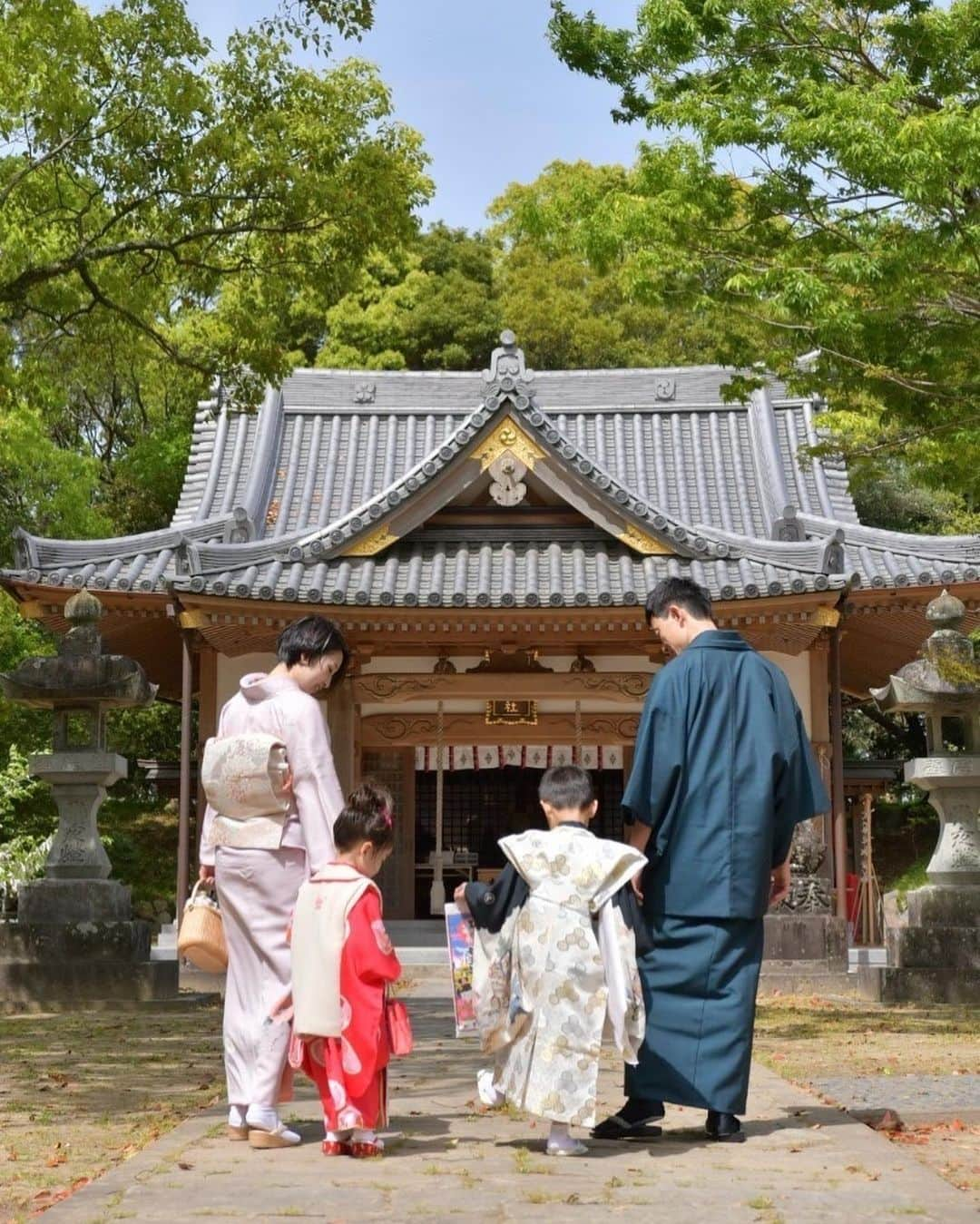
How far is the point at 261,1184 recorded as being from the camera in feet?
13.8

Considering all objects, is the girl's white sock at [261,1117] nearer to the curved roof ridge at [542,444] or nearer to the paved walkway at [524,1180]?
the paved walkway at [524,1180]

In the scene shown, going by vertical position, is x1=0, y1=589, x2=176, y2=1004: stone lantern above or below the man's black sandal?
above

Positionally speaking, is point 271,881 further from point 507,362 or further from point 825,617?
point 507,362

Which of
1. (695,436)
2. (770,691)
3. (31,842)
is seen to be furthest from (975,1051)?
(31,842)

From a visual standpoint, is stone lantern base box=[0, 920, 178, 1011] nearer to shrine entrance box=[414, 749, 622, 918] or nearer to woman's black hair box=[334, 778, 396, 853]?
woman's black hair box=[334, 778, 396, 853]

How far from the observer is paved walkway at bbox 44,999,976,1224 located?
3.83 metres

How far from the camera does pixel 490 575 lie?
15.1 meters

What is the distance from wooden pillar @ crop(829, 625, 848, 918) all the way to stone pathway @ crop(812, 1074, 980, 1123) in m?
7.37

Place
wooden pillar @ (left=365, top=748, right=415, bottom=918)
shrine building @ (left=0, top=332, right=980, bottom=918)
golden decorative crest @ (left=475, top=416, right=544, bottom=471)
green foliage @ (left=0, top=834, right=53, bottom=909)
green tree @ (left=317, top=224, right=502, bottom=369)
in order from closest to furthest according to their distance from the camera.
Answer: shrine building @ (left=0, top=332, right=980, bottom=918), golden decorative crest @ (left=475, top=416, right=544, bottom=471), wooden pillar @ (left=365, top=748, right=415, bottom=918), green foliage @ (left=0, top=834, right=53, bottom=909), green tree @ (left=317, top=224, right=502, bottom=369)

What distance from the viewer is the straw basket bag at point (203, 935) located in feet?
16.9

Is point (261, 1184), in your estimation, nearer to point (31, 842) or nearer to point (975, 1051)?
point (975, 1051)

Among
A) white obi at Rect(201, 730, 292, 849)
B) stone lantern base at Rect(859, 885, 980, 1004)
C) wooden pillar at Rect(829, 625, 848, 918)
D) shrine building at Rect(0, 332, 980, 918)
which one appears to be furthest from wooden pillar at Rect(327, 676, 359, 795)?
white obi at Rect(201, 730, 292, 849)

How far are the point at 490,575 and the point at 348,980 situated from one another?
1035cm

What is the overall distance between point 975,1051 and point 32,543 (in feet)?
32.3
